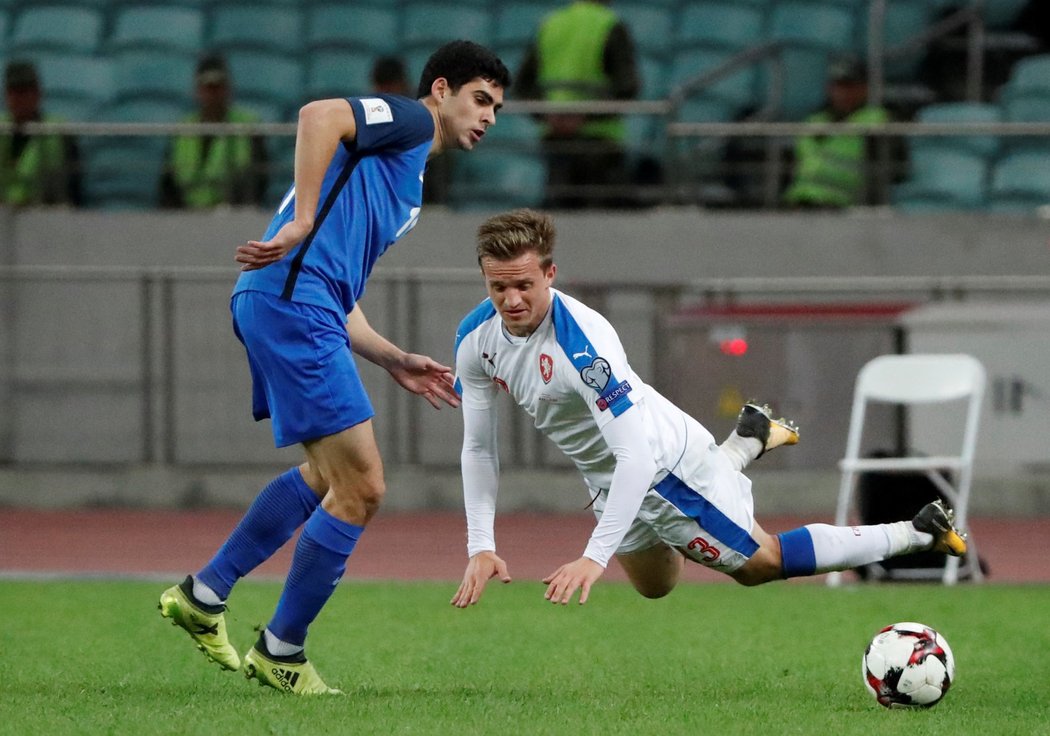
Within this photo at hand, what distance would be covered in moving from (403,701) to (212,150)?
9.75m

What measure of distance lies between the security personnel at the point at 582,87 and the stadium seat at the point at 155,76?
326 cm

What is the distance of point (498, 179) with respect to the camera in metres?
15.3

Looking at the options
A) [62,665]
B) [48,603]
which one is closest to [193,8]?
[48,603]

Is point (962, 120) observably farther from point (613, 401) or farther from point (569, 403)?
point (613, 401)

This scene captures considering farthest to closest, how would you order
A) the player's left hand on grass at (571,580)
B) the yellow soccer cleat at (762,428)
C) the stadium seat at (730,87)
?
the stadium seat at (730,87)
the yellow soccer cleat at (762,428)
the player's left hand on grass at (571,580)

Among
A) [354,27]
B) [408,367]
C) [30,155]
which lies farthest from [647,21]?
[408,367]

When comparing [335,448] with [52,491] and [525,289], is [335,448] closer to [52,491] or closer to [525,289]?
[525,289]

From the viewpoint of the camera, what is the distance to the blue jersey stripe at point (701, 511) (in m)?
6.63

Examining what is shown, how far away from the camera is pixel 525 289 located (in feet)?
20.3

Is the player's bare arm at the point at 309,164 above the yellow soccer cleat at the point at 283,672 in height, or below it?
above

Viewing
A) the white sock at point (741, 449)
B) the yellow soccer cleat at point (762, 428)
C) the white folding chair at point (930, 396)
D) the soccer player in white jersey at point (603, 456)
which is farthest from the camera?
the white folding chair at point (930, 396)

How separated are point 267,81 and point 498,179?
2.70m

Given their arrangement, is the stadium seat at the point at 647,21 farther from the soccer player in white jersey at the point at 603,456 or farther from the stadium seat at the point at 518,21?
the soccer player in white jersey at the point at 603,456

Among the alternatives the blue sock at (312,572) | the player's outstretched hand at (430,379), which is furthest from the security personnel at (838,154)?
the blue sock at (312,572)
